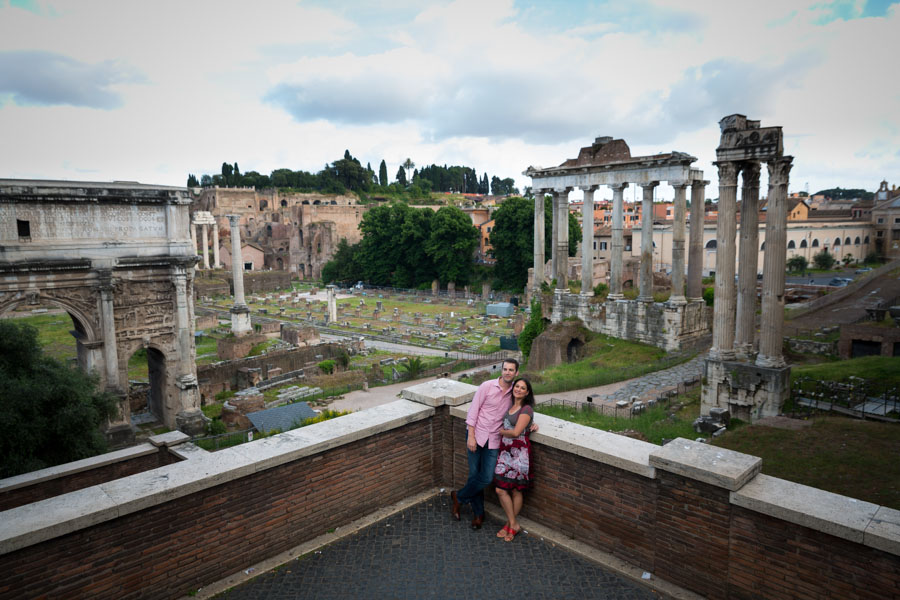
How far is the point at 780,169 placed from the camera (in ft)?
41.0

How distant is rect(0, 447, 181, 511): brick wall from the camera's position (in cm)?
660

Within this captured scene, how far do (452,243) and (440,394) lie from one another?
47993 mm

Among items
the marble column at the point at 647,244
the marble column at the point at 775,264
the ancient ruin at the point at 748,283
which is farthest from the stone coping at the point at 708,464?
the marble column at the point at 647,244

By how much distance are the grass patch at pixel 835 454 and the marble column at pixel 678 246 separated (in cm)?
1006

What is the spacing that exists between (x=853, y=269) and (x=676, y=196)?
128 feet

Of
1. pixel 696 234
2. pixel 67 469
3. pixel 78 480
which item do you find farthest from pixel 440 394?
pixel 696 234

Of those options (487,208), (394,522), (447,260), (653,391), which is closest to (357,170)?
(487,208)

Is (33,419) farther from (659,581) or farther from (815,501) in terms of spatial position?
(815,501)

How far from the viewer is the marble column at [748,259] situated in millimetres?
13383

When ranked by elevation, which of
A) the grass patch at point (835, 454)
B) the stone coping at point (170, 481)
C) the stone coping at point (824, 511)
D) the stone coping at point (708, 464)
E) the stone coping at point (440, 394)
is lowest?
the grass patch at point (835, 454)

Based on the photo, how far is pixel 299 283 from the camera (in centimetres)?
7112

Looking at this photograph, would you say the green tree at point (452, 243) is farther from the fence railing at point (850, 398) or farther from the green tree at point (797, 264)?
the fence railing at point (850, 398)

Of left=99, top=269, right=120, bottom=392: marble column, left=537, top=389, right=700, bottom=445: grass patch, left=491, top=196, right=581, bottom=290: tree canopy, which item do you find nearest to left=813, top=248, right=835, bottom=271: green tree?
left=491, top=196, right=581, bottom=290: tree canopy

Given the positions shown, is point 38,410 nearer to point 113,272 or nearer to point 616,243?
point 113,272
